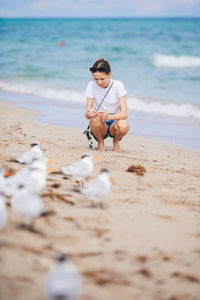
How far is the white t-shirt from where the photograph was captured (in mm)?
A: 5332

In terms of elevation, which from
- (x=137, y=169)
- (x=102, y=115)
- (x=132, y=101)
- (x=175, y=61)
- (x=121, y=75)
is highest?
(x=175, y=61)

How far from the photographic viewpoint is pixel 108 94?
537 cm

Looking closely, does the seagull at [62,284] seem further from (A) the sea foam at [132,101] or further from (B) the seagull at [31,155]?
(A) the sea foam at [132,101]

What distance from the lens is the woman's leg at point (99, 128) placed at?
18.0 feet

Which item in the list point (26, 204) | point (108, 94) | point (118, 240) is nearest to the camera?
point (26, 204)

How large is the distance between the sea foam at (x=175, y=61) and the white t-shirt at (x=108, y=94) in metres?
11.0

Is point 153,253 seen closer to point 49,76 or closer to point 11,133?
point 11,133

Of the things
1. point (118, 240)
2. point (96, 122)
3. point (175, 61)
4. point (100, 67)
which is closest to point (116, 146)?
point (96, 122)

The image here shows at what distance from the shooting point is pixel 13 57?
19.8 meters

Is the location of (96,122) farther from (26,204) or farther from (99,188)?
(26,204)

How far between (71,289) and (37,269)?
446 millimetres

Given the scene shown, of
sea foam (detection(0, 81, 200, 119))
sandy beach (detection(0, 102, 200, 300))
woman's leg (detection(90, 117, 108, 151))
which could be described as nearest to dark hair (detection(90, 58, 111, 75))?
woman's leg (detection(90, 117, 108, 151))

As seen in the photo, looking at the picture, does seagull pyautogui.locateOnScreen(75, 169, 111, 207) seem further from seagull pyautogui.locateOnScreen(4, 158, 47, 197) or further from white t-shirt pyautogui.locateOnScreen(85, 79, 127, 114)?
white t-shirt pyautogui.locateOnScreen(85, 79, 127, 114)

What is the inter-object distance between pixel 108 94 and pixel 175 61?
1268cm
